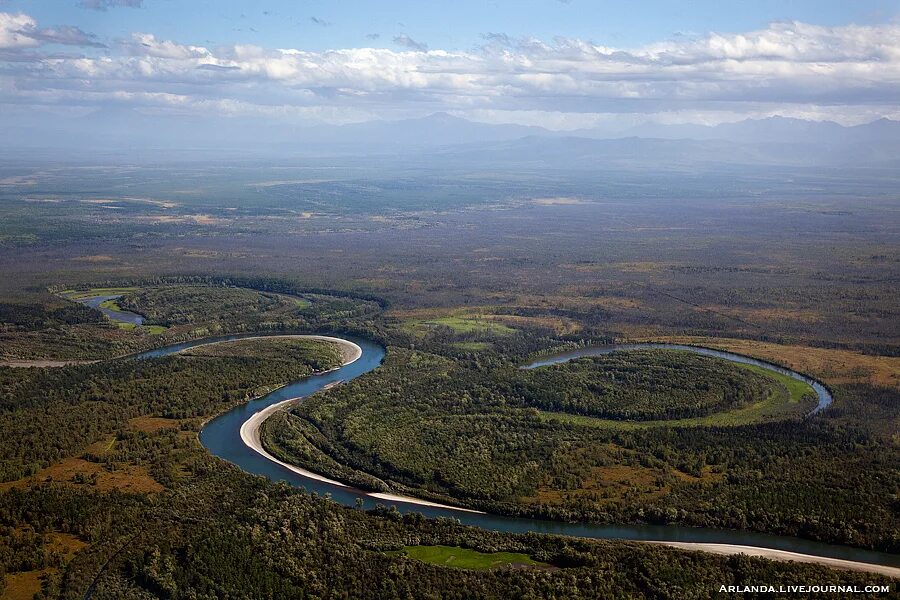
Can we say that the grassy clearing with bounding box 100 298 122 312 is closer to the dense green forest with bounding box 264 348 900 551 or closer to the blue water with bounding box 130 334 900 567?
the blue water with bounding box 130 334 900 567

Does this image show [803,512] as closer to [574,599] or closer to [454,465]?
[574,599]

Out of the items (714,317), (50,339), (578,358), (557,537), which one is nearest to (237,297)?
(50,339)

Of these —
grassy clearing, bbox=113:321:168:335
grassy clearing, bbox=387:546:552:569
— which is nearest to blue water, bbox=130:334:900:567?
grassy clearing, bbox=387:546:552:569

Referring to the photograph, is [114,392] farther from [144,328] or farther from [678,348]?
[678,348]

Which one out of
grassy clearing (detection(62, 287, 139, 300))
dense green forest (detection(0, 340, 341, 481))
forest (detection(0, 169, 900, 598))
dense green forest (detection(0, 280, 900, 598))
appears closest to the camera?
dense green forest (detection(0, 280, 900, 598))

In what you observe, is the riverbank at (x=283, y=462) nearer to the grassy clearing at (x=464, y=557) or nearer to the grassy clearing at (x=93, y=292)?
the grassy clearing at (x=464, y=557)

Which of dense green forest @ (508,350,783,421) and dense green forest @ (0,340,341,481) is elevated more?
dense green forest @ (508,350,783,421)

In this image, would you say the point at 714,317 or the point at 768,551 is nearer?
the point at 768,551
